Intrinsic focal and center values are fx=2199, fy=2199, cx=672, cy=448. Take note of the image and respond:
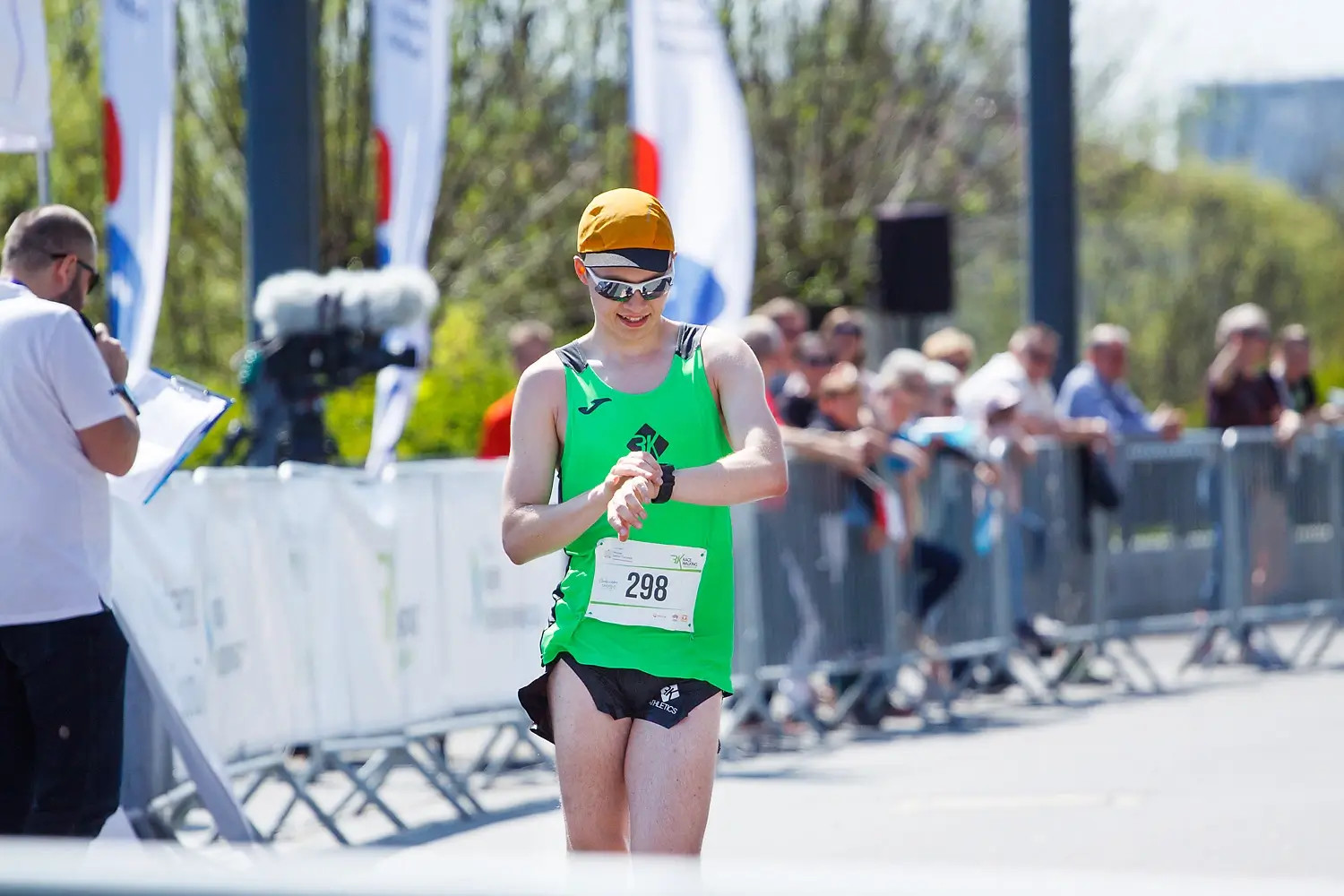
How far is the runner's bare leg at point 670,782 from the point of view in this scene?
452 centimetres

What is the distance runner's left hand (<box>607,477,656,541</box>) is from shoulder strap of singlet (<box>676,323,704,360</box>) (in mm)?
439

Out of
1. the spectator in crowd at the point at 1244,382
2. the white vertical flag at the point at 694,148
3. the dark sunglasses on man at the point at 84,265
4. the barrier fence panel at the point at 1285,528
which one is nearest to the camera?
the dark sunglasses on man at the point at 84,265

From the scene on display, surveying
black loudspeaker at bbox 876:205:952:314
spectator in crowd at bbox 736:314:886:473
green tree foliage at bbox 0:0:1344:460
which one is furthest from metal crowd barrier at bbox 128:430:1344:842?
green tree foliage at bbox 0:0:1344:460

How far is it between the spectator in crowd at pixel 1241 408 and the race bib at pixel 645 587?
1011cm

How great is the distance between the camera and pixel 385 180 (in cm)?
1200

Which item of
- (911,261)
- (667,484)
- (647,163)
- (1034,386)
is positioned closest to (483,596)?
(647,163)

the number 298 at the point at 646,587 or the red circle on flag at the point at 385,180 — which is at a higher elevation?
the red circle on flag at the point at 385,180

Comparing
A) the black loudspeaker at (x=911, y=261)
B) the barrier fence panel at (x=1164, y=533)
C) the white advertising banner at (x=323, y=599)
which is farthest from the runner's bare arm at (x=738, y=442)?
the black loudspeaker at (x=911, y=261)

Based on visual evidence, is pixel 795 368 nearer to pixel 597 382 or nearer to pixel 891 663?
pixel 891 663

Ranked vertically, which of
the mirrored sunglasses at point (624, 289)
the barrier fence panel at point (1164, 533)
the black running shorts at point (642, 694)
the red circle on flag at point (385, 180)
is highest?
the red circle on flag at point (385, 180)

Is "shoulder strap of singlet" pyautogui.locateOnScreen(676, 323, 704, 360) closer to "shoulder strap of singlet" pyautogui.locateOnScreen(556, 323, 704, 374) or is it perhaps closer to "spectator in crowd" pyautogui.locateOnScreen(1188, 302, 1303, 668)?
"shoulder strap of singlet" pyautogui.locateOnScreen(556, 323, 704, 374)

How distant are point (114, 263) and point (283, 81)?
1.26 metres

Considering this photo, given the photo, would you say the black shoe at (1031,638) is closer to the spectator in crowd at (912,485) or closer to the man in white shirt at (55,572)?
the spectator in crowd at (912,485)

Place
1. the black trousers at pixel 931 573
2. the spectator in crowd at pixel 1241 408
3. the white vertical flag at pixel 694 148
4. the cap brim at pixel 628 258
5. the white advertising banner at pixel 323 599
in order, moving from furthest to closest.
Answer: the spectator in crowd at pixel 1241 408, the black trousers at pixel 931 573, the white vertical flag at pixel 694 148, the white advertising banner at pixel 323 599, the cap brim at pixel 628 258
